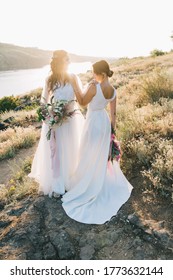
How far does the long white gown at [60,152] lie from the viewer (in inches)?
264

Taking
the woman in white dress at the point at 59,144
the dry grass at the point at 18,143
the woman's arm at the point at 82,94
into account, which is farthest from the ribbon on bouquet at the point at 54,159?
the dry grass at the point at 18,143

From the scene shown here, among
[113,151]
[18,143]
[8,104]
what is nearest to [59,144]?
[113,151]

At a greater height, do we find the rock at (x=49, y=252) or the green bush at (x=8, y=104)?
the green bush at (x=8, y=104)

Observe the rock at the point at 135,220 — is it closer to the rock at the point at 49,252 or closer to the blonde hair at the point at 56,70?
the rock at the point at 49,252

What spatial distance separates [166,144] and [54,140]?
2270 mm

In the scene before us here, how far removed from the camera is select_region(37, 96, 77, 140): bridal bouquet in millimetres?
6465

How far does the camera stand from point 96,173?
6.66 metres

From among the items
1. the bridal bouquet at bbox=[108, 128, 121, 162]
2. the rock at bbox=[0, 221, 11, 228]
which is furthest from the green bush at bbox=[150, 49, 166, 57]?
the rock at bbox=[0, 221, 11, 228]

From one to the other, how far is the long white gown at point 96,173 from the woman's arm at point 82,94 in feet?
0.30

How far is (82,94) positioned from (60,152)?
1.23 m

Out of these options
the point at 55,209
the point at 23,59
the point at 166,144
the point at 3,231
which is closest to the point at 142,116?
the point at 166,144

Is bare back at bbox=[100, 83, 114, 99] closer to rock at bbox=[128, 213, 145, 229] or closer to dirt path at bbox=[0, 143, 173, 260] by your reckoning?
dirt path at bbox=[0, 143, 173, 260]

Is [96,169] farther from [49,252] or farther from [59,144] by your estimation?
[49,252]
